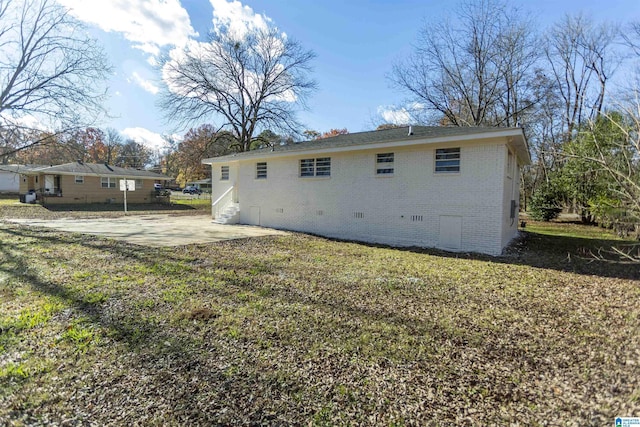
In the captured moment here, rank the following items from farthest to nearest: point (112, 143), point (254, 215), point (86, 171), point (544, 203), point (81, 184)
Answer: point (112, 143)
point (81, 184)
point (86, 171)
point (544, 203)
point (254, 215)

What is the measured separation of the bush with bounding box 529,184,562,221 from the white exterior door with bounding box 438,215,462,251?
14810mm

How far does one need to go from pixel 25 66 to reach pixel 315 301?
1742cm

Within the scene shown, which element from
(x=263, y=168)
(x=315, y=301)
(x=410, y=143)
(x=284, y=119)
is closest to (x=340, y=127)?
(x=284, y=119)

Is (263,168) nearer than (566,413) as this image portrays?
No

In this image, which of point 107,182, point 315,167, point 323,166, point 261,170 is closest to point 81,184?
point 107,182

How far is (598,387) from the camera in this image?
2.81 meters

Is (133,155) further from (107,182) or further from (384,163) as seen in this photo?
(384,163)

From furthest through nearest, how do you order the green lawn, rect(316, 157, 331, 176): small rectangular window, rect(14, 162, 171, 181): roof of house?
rect(14, 162, 171, 181): roof of house, rect(316, 157, 331, 176): small rectangular window, the green lawn

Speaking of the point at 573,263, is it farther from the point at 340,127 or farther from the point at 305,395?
the point at 340,127

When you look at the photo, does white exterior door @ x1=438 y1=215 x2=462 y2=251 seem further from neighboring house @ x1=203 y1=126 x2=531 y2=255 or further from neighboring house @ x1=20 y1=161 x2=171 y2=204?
neighboring house @ x1=20 y1=161 x2=171 y2=204

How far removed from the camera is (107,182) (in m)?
28.1

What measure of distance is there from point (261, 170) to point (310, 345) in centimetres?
1201

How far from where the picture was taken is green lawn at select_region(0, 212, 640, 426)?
8.46ft

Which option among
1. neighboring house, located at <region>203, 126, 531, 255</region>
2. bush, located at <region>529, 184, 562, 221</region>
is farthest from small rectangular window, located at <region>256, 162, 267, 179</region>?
bush, located at <region>529, 184, 562, 221</region>
